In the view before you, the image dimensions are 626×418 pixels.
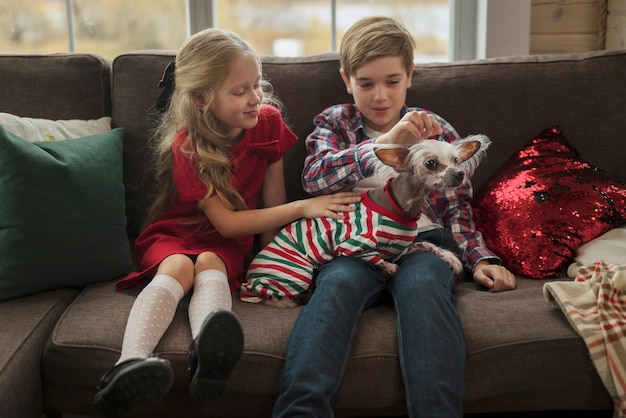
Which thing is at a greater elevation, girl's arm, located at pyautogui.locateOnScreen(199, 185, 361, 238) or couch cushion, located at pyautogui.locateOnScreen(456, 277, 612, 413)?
girl's arm, located at pyautogui.locateOnScreen(199, 185, 361, 238)

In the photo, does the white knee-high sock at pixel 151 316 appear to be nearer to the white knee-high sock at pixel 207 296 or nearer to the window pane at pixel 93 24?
the white knee-high sock at pixel 207 296

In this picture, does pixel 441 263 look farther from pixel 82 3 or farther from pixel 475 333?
pixel 82 3

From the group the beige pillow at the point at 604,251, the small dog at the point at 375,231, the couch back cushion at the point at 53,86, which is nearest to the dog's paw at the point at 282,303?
the small dog at the point at 375,231

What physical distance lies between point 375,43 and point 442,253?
0.58 metres

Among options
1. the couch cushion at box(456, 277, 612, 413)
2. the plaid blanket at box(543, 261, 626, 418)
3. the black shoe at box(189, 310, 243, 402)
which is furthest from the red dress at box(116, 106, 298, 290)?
the plaid blanket at box(543, 261, 626, 418)

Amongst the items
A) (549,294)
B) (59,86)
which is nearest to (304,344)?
(549,294)

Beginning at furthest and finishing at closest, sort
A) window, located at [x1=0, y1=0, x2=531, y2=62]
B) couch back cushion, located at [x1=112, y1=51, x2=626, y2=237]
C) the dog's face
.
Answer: window, located at [x1=0, y1=0, x2=531, y2=62]
couch back cushion, located at [x1=112, y1=51, x2=626, y2=237]
the dog's face

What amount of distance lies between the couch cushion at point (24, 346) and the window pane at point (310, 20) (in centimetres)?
139

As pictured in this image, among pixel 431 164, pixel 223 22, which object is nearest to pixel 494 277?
pixel 431 164

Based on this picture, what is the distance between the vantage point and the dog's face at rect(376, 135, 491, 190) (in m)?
1.62

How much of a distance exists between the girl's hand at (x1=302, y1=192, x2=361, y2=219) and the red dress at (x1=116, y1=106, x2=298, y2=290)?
0.21 meters

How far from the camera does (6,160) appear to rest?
5.77 feet

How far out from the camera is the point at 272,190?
2.00 metres

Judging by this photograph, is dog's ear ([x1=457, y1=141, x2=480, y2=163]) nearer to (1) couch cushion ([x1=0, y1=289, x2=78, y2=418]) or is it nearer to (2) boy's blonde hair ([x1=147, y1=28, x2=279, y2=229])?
(2) boy's blonde hair ([x1=147, y1=28, x2=279, y2=229])
